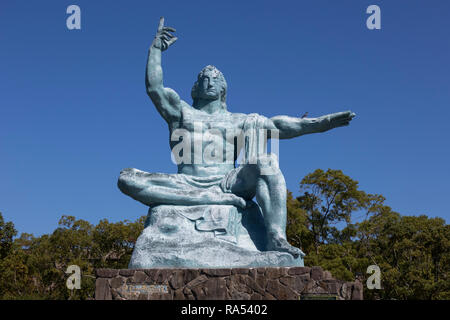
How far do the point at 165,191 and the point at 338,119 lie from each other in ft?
9.12

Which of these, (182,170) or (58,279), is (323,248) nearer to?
(58,279)

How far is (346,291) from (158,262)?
2334 millimetres

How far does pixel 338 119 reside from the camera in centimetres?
773

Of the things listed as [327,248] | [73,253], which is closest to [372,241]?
[327,248]

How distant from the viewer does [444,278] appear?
17984mm

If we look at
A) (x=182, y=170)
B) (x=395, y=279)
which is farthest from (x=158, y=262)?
(x=395, y=279)

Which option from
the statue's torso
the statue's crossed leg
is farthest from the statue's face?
the statue's crossed leg

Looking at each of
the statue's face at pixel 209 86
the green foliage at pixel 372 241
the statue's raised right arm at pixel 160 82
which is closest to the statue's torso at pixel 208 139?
the statue's raised right arm at pixel 160 82

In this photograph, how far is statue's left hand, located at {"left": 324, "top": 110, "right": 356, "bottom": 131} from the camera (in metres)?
7.67

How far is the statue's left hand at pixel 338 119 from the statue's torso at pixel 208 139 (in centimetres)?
135

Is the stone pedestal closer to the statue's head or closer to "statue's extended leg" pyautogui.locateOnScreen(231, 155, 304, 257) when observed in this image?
"statue's extended leg" pyautogui.locateOnScreen(231, 155, 304, 257)

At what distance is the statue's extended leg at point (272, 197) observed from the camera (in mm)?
6703

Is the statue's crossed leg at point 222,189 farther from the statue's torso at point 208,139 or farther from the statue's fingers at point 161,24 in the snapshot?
the statue's fingers at point 161,24

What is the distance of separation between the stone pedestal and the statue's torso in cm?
199
